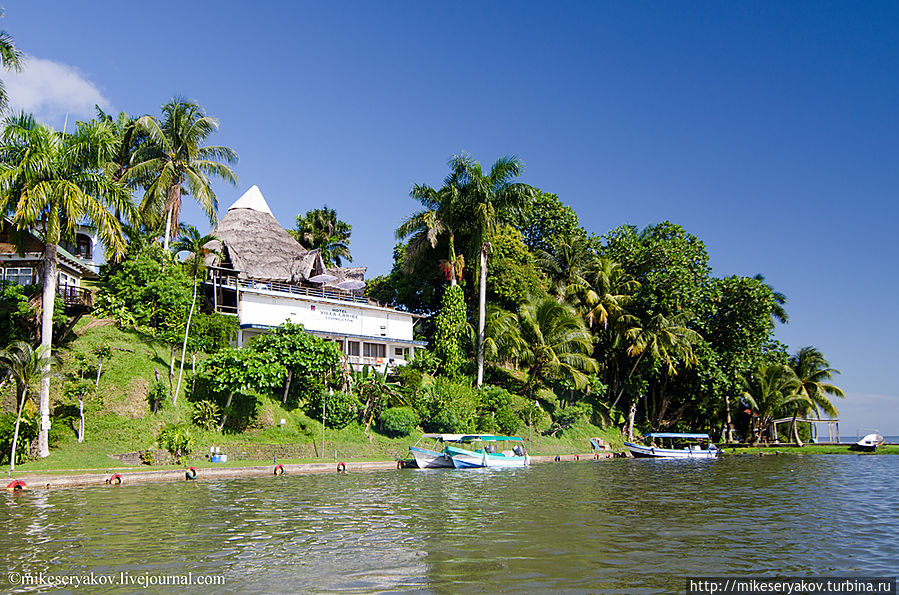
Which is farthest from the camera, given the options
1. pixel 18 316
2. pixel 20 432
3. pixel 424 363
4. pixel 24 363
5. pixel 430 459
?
pixel 424 363

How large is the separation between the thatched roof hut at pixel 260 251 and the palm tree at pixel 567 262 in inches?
737

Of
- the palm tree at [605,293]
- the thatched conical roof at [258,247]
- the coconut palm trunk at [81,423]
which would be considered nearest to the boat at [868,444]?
the palm tree at [605,293]

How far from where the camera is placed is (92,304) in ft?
130

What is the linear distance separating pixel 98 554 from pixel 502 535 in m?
8.82

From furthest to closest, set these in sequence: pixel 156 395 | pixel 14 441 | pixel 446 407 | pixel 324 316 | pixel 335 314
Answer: pixel 335 314 → pixel 324 316 → pixel 446 407 → pixel 156 395 → pixel 14 441

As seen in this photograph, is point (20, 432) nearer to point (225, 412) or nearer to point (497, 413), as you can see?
point (225, 412)

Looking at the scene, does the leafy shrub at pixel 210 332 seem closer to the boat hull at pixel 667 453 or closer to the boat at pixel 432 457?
the boat at pixel 432 457

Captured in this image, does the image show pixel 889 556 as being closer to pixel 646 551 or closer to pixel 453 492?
pixel 646 551

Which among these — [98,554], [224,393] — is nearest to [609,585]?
[98,554]

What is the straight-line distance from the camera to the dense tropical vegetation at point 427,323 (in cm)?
2956

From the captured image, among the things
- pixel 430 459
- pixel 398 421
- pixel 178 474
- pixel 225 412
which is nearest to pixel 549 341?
pixel 398 421

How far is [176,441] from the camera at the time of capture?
30500 millimetres

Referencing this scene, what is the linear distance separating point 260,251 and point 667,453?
36933 millimetres

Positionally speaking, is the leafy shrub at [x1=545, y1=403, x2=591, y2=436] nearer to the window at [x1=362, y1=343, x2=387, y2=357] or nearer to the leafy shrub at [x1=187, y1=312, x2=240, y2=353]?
the window at [x1=362, y1=343, x2=387, y2=357]
